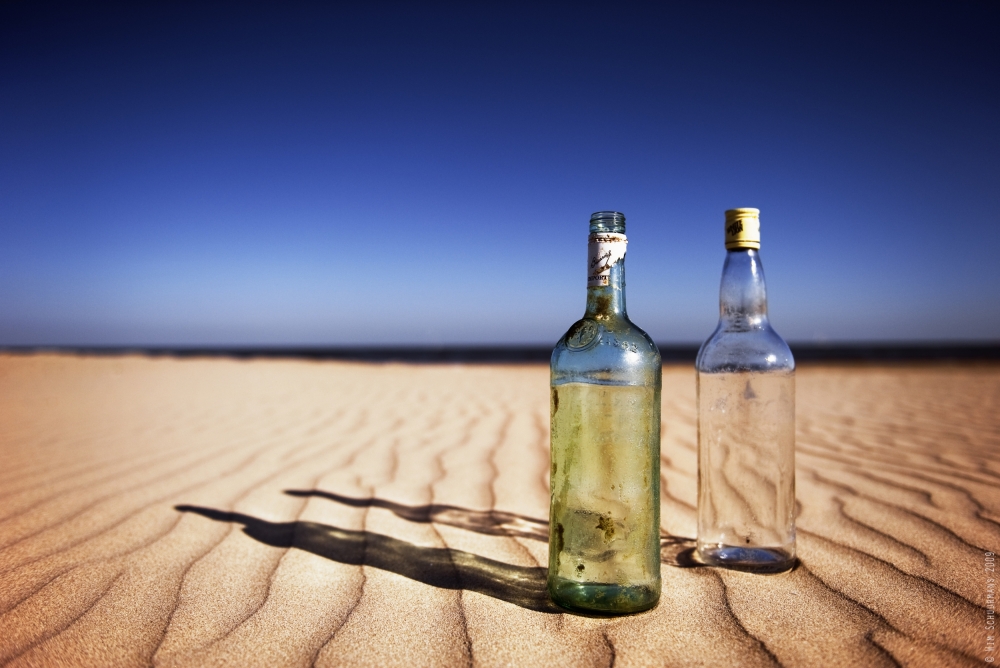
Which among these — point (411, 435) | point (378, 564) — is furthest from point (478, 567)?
point (411, 435)

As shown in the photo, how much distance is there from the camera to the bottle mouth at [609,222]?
131cm

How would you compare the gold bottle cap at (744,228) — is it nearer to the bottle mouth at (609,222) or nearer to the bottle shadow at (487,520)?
the bottle mouth at (609,222)

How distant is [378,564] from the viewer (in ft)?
5.21

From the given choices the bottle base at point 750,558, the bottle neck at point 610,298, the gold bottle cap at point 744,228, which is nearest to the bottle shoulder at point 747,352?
the gold bottle cap at point 744,228

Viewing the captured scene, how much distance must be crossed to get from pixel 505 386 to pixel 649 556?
500 centimetres

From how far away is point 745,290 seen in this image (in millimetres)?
1504

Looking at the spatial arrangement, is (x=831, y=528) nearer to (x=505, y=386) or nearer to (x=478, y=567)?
(x=478, y=567)

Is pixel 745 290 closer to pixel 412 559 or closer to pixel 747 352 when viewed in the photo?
pixel 747 352

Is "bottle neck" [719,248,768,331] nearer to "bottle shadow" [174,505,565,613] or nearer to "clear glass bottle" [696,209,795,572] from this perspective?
"clear glass bottle" [696,209,795,572]

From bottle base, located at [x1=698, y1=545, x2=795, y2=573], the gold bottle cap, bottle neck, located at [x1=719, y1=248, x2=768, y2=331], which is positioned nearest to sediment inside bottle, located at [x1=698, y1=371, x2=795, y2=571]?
bottle base, located at [x1=698, y1=545, x2=795, y2=573]

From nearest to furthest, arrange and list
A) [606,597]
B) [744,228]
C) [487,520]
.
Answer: [606,597] → [744,228] → [487,520]

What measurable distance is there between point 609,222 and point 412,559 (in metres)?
0.97

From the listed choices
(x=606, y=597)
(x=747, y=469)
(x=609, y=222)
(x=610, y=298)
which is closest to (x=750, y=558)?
(x=747, y=469)

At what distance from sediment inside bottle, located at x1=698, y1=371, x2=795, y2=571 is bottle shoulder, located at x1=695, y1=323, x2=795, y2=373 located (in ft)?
0.07
